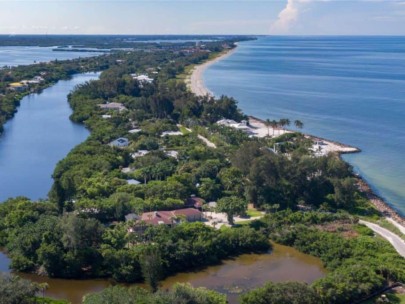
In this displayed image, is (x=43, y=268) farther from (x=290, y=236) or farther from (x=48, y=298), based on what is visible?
(x=290, y=236)

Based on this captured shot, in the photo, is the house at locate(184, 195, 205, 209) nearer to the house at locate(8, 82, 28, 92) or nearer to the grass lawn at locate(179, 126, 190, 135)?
the grass lawn at locate(179, 126, 190, 135)

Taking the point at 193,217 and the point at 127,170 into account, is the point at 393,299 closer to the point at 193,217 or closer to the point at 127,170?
the point at 193,217

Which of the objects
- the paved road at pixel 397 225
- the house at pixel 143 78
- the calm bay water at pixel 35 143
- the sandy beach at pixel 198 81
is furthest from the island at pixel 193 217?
the house at pixel 143 78

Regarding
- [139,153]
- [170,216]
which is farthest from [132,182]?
[139,153]

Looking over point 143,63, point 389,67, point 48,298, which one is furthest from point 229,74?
point 48,298

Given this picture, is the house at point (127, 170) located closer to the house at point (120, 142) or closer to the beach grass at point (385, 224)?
the house at point (120, 142)

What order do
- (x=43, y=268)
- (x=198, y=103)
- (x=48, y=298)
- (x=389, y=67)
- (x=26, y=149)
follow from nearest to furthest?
(x=48, y=298) < (x=43, y=268) < (x=26, y=149) < (x=198, y=103) < (x=389, y=67)
